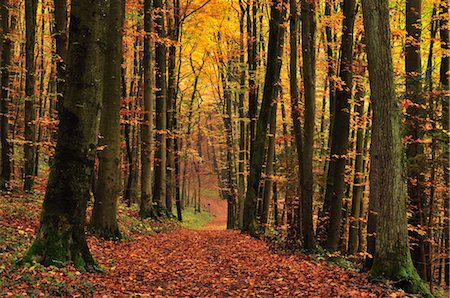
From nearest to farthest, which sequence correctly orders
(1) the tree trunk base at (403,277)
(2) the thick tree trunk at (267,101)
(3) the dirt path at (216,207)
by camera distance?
(1) the tree trunk base at (403,277)
(2) the thick tree trunk at (267,101)
(3) the dirt path at (216,207)

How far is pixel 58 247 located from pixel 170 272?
2.78 meters

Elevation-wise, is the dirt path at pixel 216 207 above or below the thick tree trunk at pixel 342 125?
below

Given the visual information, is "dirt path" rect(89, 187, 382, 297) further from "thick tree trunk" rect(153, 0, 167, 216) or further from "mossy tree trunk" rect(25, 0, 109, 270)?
"thick tree trunk" rect(153, 0, 167, 216)

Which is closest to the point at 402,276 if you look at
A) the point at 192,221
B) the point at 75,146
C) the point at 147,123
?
the point at 75,146

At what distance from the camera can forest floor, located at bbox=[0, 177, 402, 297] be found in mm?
6359

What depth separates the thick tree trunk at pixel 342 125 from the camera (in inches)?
487

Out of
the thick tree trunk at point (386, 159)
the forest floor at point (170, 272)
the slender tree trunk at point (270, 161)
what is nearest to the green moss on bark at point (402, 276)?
the thick tree trunk at point (386, 159)

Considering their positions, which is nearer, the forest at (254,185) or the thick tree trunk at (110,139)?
the forest at (254,185)

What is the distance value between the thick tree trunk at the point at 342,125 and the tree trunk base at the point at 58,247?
8.23 m

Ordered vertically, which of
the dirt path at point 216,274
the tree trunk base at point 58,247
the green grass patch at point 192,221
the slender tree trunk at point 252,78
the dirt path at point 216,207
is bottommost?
the dirt path at point 216,207

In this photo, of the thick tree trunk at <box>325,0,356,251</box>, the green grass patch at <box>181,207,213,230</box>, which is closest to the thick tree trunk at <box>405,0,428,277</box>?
the thick tree trunk at <box>325,0,356,251</box>

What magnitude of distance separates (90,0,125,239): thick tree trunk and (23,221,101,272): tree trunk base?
14.0 feet

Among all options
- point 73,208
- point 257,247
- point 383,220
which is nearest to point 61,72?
point 73,208

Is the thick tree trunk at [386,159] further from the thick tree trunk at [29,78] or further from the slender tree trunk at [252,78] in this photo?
the thick tree trunk at [29,78]
